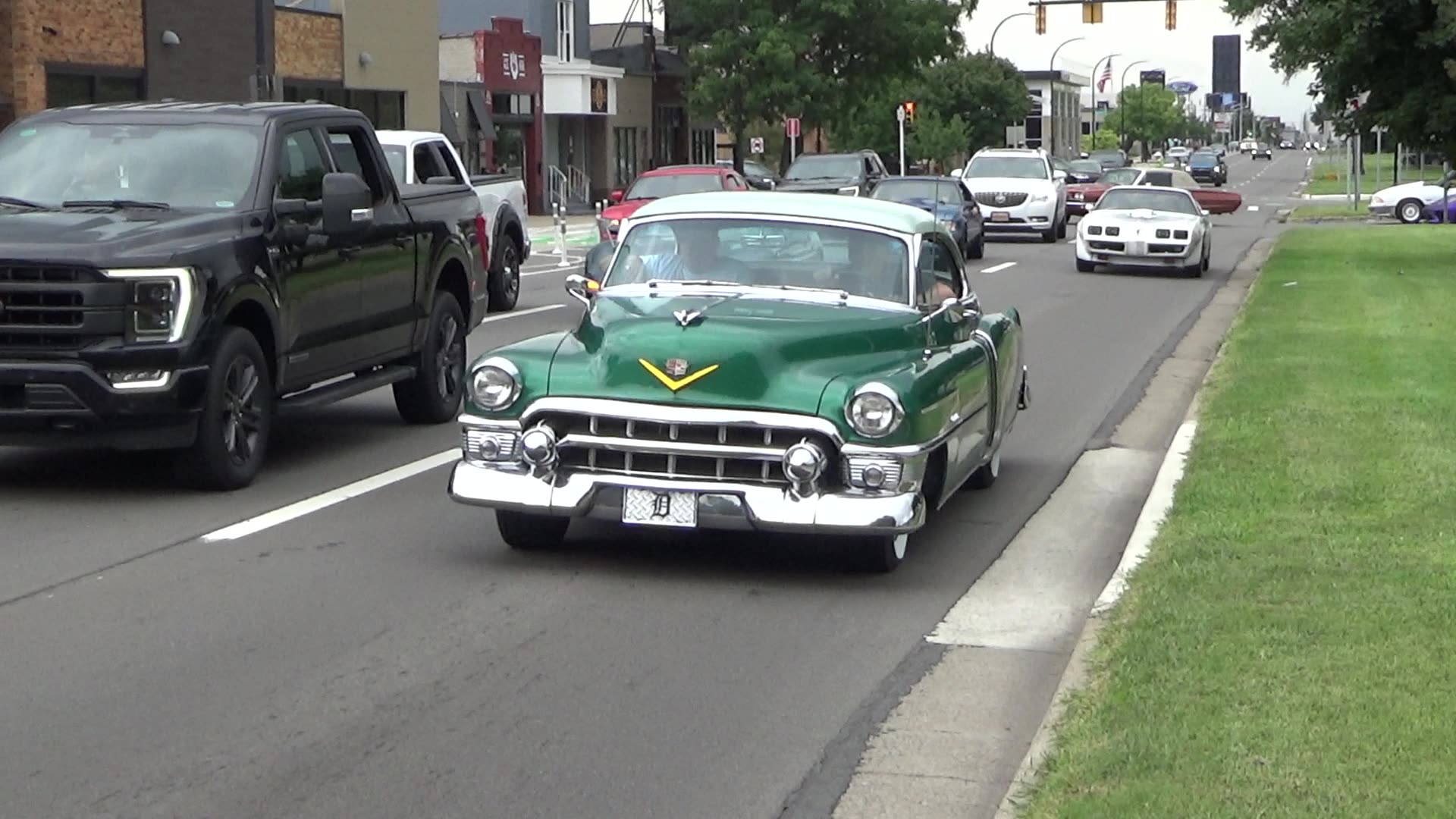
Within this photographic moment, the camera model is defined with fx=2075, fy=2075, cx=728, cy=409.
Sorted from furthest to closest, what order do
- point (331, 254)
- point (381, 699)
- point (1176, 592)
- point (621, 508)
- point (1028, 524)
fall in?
point (331, 254)
point (1028, 524)
point (621, 508)
point (1176, 592)
point (381, 699)

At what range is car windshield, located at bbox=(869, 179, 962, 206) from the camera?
33.1 metres

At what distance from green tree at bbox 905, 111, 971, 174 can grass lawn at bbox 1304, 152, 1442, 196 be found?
45.8 ft

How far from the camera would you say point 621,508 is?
8547 mm

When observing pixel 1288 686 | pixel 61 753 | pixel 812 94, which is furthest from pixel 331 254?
pixel 812 94

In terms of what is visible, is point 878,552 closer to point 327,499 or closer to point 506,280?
point 327,499

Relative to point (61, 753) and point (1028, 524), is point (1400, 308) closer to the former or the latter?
point (1028, 524)

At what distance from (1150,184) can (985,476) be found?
34732mm

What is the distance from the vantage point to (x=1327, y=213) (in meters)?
56.6

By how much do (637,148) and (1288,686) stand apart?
64673mm

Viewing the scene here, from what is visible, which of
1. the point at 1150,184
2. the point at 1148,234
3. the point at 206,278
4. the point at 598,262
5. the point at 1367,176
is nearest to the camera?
the point at 206,278

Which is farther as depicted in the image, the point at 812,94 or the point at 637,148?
the point at 637,148

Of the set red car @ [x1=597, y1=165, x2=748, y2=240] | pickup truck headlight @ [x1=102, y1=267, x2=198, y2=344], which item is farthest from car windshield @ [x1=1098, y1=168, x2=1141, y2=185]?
pickup truck headlight @ [x1=102, y1=267, x2=198, y2=344]

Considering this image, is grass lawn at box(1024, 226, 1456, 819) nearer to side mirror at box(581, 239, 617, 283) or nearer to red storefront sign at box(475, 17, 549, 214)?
side mirror at box(581, 239, 617, 283)

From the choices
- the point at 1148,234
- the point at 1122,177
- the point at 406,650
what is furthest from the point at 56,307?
the point at 1122,177
